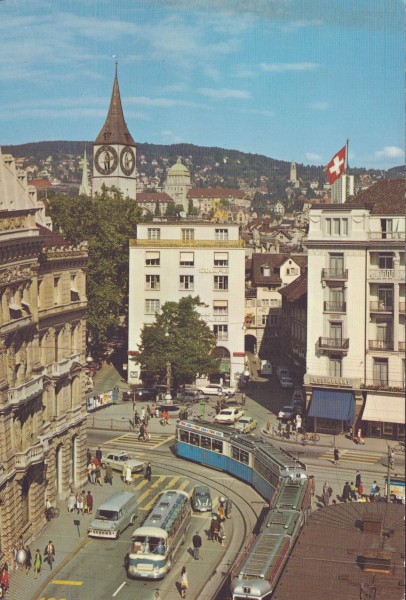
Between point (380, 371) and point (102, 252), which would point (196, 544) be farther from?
point (102, 252)

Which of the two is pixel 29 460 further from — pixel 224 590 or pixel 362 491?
pixel 362 491

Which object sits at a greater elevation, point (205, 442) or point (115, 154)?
point (115, 154)

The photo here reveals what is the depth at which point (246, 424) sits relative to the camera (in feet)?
179

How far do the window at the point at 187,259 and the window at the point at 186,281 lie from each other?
3.16ft

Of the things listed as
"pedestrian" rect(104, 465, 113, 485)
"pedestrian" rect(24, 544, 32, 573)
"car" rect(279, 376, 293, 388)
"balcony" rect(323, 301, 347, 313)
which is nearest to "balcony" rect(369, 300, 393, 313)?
"balcony" rect(323, 301, 347, 313)

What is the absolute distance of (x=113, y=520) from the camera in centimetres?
3606

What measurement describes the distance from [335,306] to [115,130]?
108 m

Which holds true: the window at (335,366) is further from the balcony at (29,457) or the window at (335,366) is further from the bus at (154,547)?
the balcony at (29,457)

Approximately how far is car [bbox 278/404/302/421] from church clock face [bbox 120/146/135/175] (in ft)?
345

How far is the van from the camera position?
35.8 meters

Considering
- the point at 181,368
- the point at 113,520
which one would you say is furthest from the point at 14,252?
the point at 181,368

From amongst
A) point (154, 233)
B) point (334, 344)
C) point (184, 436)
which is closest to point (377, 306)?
point (334, 344)

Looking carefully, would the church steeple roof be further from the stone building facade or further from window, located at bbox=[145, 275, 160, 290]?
the stone building facade

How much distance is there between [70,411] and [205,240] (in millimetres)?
31229
